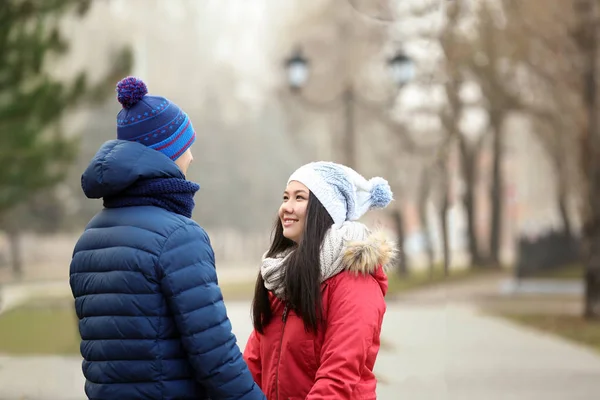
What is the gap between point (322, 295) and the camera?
3.33m

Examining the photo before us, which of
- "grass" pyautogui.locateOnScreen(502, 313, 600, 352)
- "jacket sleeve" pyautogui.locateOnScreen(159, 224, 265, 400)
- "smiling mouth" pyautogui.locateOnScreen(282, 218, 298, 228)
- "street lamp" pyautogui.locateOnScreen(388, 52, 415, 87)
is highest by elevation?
"street lamp" pyautogui.locateOnScreen(388, 52, 415, 87)

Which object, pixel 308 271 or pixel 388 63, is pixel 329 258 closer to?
pixel 308 271

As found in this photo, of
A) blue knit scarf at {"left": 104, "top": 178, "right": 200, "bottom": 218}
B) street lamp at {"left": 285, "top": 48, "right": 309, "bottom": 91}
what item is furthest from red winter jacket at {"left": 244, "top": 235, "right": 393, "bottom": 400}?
street lamp at {"left": 285, "top": 48, "right": 309, "bottom": 91}

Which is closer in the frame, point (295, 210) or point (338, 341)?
point (338, 341)

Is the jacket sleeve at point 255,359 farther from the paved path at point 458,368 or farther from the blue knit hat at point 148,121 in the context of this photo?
the paved path at point 458,368

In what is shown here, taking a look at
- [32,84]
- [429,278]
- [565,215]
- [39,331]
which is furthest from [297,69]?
[565,215]

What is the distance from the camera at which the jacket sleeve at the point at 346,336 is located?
3172mm

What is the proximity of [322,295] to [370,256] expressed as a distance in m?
0.20

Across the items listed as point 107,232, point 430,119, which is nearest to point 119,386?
point 107,232

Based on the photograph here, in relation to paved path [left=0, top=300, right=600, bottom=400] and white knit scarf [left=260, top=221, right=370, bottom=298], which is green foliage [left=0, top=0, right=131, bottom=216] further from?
white knit scarf [left=260, top=221, right=370, bottom=298]

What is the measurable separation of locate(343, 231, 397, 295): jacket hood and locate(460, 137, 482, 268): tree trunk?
101 ft

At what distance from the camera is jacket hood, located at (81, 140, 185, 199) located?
2.93m

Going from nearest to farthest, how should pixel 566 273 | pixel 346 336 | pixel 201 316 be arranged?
pixel 201 316, pixel 346 336, pixel 566 273

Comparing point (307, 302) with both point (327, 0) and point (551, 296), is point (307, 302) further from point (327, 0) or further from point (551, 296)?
point (327, 0)
